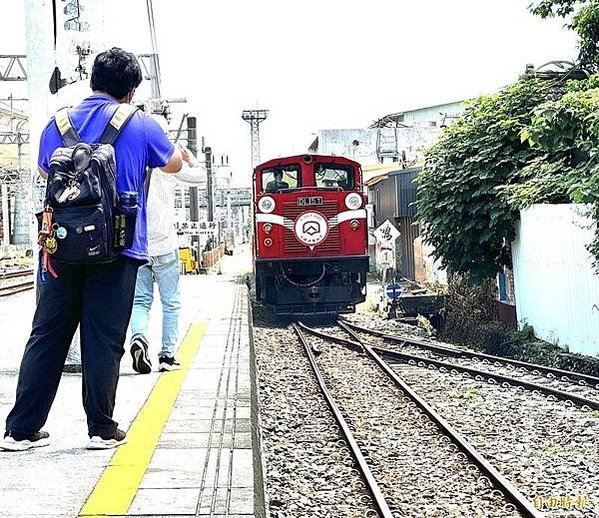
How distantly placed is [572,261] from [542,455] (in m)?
7.00

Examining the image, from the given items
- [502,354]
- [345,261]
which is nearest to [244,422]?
[502,354]

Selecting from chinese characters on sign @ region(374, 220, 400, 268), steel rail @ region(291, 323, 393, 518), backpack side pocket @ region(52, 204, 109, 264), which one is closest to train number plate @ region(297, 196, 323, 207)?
chinese characters on sign @ region(374, 220, 400, 268)

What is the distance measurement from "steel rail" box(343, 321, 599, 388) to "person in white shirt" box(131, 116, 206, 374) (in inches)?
234

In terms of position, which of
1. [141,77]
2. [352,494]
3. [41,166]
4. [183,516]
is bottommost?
[352,494]

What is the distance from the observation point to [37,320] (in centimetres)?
476

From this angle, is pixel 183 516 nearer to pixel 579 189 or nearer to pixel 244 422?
pixel 244 422

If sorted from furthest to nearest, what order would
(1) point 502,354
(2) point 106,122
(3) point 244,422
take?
(1) point 502,354 → (3) point 244,422 → (2) point 106,122

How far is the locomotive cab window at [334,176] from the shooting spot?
19.7m

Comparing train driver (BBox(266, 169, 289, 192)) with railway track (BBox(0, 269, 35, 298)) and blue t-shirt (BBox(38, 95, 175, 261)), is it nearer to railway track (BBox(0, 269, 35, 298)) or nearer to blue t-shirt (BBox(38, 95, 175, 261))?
railway track (BBox(0, 269, 35, 298))

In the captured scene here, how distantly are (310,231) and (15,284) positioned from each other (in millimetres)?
14750

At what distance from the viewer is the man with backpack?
14.7 feet

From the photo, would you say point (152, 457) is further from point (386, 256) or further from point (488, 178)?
point (386, 256)

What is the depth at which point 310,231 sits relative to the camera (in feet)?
62.8

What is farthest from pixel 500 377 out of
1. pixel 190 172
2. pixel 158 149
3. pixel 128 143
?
pixel 128 143
